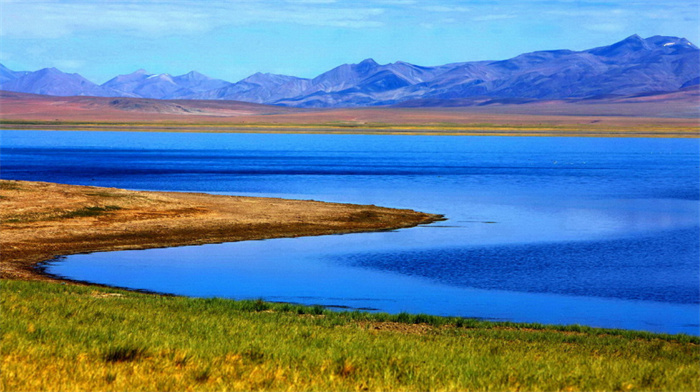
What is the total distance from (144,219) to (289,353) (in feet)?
90.6

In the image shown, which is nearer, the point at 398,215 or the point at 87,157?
the point at 398,215

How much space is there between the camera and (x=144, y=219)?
37.6m

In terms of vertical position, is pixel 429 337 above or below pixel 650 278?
above

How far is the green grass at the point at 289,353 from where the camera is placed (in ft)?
31.1

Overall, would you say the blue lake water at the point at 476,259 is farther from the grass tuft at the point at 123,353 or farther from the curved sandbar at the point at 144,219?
the grass tuft at the point at 123,353

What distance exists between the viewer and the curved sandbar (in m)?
31.3

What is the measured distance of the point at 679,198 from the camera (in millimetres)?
55812

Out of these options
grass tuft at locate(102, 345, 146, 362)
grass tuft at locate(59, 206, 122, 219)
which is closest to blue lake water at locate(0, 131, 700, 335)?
grass tuft at locate(59, 206, 122, 219)

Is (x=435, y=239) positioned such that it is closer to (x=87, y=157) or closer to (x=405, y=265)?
(x=405, y=265)

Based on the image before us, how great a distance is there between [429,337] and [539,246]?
63.7 ft

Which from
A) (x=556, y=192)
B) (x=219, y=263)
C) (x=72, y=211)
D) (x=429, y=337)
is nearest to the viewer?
(x=429, y=337)

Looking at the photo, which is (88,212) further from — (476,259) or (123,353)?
(123,353)

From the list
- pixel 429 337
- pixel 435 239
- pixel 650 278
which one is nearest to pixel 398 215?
pixel 435 239

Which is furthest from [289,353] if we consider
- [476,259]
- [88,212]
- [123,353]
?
[88,212]
